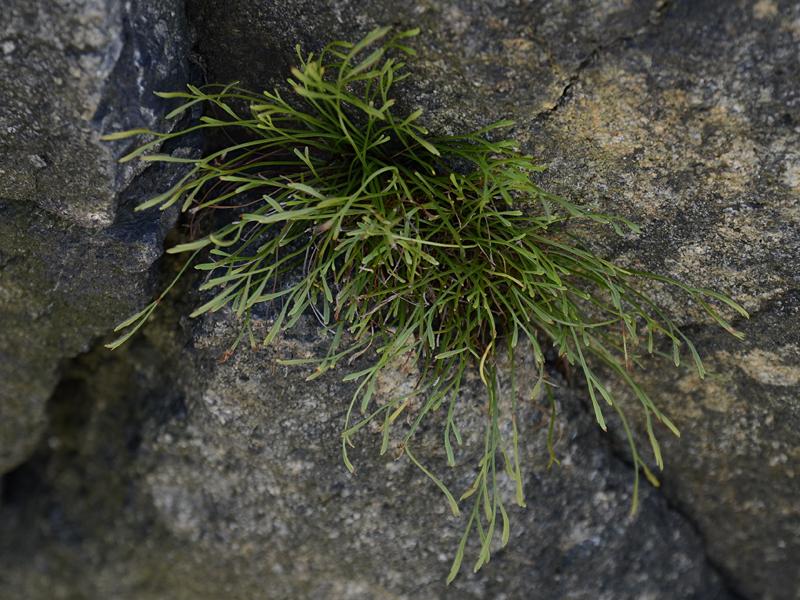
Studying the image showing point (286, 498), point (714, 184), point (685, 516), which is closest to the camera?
point (714, 184)

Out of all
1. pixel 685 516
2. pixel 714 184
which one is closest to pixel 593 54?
pixel 714 184

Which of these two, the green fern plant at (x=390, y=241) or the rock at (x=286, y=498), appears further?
the rock at (x=286, y=498)

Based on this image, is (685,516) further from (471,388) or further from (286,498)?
(286,498)

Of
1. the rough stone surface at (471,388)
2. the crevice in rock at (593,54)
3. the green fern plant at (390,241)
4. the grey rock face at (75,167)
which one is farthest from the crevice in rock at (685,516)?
the grey rock face at (75,167)

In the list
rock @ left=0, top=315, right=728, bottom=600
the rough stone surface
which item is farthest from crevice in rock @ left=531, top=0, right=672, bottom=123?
rock @ left=0, top=315, right=728, bottom=600

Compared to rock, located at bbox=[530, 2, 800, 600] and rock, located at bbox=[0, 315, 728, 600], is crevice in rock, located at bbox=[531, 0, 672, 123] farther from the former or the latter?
rock, located at bbox=[0, 315, 728, 600]

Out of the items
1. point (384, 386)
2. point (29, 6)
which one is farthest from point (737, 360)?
point (29, 6)

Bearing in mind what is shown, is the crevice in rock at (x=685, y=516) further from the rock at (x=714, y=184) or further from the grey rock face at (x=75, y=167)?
the grey rock face at (x=75, y=167)

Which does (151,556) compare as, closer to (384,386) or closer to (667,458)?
(384,386)
